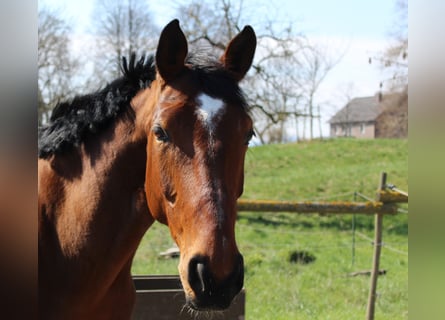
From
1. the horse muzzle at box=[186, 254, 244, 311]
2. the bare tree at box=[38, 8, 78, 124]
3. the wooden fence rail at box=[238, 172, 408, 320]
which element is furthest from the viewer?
the bare tree at box=[38, 8, 78, 124]

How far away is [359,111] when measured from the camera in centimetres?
2375

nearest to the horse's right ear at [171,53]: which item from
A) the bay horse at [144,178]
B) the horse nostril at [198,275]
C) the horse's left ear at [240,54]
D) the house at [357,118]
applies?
the bay horse at [144,178]

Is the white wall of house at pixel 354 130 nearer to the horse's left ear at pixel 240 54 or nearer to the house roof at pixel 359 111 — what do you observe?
the house roof at pixel 359 111

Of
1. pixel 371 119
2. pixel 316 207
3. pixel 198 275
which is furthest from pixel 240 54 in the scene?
pixel 371 119

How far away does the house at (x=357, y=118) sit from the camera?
22281mm

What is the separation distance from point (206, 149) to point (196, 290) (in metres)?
0.54

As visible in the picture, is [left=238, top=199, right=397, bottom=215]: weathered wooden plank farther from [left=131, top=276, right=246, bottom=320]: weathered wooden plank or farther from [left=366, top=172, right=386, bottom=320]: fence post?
[left=131, top=276, right=246, bottom=320]: weathered wooden plank

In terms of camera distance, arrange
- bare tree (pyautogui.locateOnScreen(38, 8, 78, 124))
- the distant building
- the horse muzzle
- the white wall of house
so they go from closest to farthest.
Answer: the horse muzzle, bare tree (pyautogui.locateOnScreen(38, 8, 78, 124)), the distant building, the white wall of house

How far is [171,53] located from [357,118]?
2306cm

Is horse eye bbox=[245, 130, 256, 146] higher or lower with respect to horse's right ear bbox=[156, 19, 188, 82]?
lower

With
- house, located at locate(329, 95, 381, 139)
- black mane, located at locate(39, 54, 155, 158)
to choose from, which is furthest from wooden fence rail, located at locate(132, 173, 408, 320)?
house, located at locate(329, 95, 381, 139)

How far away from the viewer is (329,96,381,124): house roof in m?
22.3

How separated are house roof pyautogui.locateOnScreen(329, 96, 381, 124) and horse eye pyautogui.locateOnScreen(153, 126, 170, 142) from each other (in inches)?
802

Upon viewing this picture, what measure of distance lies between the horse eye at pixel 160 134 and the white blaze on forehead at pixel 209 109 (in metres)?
0.17
